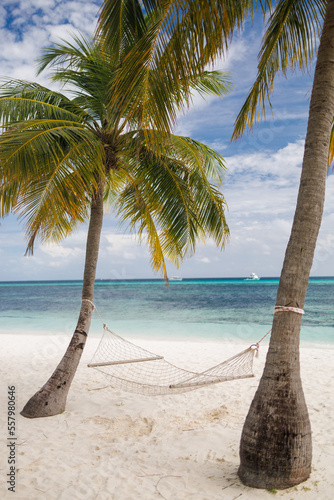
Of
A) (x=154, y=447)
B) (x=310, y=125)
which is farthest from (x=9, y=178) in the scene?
(x=154, y=447)

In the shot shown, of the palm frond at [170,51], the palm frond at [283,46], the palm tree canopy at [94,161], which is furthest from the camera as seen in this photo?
the palm tree canopy at [94,161]

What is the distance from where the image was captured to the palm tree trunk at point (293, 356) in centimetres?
226

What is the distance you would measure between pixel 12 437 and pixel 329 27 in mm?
3821

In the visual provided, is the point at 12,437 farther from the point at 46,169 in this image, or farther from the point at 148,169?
the point at 148,169

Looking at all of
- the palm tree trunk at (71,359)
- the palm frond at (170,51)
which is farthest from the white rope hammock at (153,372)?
the palm frond at (170,51)

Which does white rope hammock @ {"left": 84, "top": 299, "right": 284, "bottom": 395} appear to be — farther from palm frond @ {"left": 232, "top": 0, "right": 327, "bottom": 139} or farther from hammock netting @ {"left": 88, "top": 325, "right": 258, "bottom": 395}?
palm frond @ {"left": 232, "top": 0, "right": 327, "bottom": 139}

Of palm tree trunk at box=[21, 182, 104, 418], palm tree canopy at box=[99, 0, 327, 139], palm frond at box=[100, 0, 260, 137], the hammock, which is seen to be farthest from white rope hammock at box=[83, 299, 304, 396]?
palm tree canopy at box=[99, 0, 327, 139]

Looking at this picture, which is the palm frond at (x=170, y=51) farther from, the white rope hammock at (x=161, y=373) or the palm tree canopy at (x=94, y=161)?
the white rope hammock at (x=161, y=373)

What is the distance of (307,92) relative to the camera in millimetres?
3332

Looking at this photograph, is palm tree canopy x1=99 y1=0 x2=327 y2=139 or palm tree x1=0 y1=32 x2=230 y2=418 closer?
palm tree canopy x1=99 y1=0 x2=327 y2=139

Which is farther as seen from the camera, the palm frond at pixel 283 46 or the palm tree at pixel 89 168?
the palm tree at pixel 89 168

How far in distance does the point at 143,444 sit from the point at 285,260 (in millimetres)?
1921

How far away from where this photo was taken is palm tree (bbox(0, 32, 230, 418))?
310 centimetres

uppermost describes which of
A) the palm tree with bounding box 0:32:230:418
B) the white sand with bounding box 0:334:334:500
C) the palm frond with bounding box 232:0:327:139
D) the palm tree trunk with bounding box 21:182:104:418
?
the palm frond with bounding box 232:0:327:139
